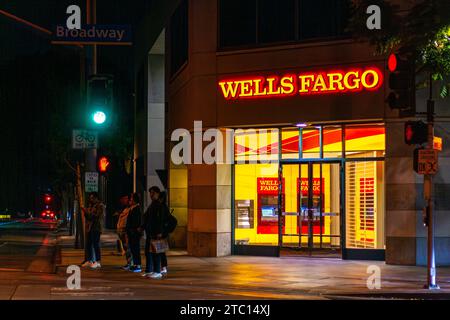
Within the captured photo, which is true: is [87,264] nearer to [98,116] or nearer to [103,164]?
[103,164]

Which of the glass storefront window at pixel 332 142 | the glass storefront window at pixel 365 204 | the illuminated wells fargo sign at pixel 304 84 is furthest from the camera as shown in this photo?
Answer: the glass storefront window at pixel 332 142

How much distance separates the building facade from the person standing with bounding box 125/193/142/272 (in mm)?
4428

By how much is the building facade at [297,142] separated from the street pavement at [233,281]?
0.95 m

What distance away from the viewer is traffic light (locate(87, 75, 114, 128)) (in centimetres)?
1905

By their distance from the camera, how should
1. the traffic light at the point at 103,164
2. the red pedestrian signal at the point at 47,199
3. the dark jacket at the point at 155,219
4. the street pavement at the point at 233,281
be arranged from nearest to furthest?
the street pavement at the point at 233,281 < the dark jacket at the point at 155,219 < the traffic light at the point at 103,164 < the red pedestrian signal at the point at 47,199

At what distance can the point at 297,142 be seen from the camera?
2177 centimetres

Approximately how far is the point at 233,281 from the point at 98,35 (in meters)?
7.38

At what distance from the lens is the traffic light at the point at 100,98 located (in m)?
19.0

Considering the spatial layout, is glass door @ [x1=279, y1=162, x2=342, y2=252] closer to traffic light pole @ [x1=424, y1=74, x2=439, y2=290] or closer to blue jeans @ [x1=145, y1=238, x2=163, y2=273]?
blue jeans @ [x1=145, y1=238, x2=163, y2=273]

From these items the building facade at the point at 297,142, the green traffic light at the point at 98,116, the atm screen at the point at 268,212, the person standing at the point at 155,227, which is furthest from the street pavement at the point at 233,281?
the green traffic light at the point at 98,116

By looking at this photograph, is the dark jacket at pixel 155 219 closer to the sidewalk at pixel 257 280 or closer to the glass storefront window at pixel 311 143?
the sidewalk at pixel 257 280

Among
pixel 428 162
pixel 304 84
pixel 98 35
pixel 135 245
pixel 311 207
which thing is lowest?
pixel 135 245

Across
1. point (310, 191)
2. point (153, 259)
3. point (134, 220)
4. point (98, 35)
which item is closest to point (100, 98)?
point (98, 35)
